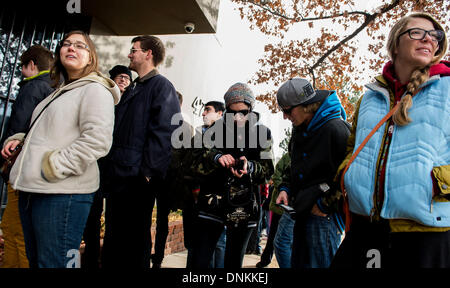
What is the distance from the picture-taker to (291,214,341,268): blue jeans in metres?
1.94

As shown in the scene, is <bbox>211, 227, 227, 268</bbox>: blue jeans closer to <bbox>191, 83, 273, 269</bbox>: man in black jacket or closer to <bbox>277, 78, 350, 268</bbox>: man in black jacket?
<bbox>191, 83, 273, 269</bbox>: man in black jacket

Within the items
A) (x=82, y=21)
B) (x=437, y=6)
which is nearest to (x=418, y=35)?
(x=82, y=21)

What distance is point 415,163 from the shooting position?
134 cm

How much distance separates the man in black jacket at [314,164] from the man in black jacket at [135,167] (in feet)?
3.13

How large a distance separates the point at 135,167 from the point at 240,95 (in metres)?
1.05

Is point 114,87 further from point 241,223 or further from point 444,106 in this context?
point 444,106

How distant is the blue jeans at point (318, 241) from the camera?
1.94 meters

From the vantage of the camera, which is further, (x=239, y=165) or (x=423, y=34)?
(x=239, y=165)

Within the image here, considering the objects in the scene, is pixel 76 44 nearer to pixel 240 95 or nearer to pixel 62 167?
pixel 62 167

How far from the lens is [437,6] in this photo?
876 cm

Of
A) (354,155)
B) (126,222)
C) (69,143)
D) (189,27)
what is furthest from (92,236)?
(189,27)

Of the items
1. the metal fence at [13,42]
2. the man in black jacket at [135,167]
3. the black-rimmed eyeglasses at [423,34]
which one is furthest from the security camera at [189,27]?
the black-rimmed eyeglasses at [423,34]

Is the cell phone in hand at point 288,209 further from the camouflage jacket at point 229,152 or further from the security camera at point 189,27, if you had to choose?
the security camera at point 189,27
